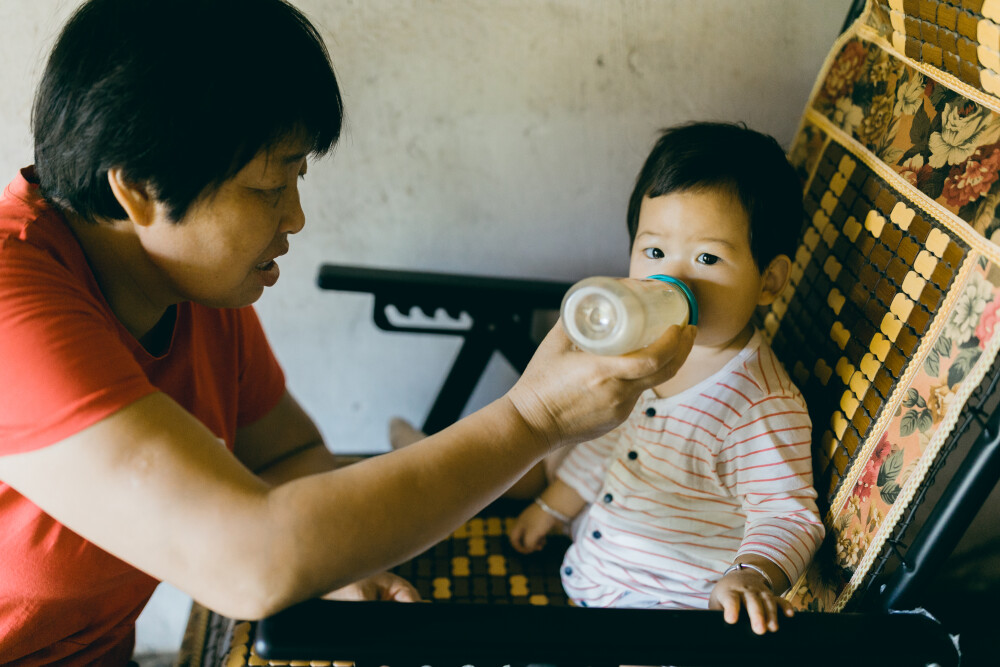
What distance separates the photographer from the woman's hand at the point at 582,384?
0.62 metres

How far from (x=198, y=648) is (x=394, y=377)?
1.83 ft

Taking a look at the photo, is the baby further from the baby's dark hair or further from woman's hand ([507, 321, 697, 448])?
woman's hand ([507, 321, 697, 448])

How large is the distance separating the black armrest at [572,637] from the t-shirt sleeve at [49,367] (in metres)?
0.22

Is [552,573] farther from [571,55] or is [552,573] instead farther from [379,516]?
[571,55]

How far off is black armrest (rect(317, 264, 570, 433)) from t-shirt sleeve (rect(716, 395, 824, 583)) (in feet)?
1.16

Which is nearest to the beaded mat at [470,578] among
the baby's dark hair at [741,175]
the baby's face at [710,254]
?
the baby's face at [710,254]

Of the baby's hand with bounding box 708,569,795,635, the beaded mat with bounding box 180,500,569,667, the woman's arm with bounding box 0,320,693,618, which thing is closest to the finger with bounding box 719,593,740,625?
the baby's hand with bounding box 708,569,795,635

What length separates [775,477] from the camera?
83 cm

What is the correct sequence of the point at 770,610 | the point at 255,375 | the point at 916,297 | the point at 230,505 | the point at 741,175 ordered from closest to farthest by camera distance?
1. the point at 230,505
2. the point at 770,610
3. the point at 916,297
4. the point at 741,175
5. the point at 255,375

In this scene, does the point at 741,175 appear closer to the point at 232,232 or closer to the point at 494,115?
the point at 494,115

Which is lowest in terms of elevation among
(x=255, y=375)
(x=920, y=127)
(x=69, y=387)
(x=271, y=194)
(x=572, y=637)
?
(x=255, y=375)

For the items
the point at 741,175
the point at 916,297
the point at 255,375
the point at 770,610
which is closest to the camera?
the point at 770,610

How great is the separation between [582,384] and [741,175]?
412 mm

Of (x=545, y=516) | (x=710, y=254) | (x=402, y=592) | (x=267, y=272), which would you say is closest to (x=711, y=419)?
(x=710, y=254)
